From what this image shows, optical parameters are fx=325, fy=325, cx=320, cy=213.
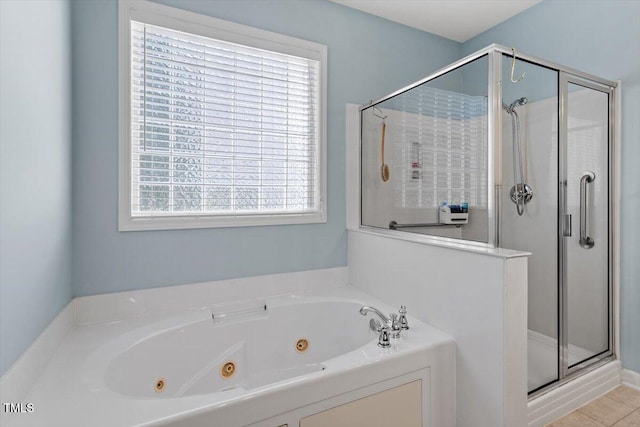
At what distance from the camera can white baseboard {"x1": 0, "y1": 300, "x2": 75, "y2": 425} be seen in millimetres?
966

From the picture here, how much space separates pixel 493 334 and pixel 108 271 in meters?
1.88

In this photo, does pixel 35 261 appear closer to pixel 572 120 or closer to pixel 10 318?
pixel 10 318

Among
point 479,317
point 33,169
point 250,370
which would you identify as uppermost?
point 33,169

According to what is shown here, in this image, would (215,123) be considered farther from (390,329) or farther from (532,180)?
(532,180)

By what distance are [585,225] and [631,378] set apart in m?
0.92

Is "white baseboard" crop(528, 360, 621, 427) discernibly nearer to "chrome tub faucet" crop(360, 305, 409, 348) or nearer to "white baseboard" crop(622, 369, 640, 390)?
"white baseboard" crop(622, 369, 640, 390)

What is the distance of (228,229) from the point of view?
200cm

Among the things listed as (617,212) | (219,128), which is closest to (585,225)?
(617,212)

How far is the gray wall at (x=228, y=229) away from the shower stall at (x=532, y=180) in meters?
0.46

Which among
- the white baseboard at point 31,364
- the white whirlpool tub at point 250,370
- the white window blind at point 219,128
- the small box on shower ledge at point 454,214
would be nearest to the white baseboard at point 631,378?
the white whirlpool tub at point 250,370

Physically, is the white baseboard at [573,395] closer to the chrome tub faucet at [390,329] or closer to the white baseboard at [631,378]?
the white baseboard at [631,378]

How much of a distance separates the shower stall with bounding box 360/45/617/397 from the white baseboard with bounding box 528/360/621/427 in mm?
44

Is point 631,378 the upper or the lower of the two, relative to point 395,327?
lower

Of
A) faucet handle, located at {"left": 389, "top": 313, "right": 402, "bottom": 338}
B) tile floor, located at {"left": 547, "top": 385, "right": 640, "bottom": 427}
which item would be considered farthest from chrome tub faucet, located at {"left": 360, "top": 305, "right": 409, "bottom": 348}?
tile floor, located at {"left": 547, "top": 385, "right": 640, "bottom": 427}
